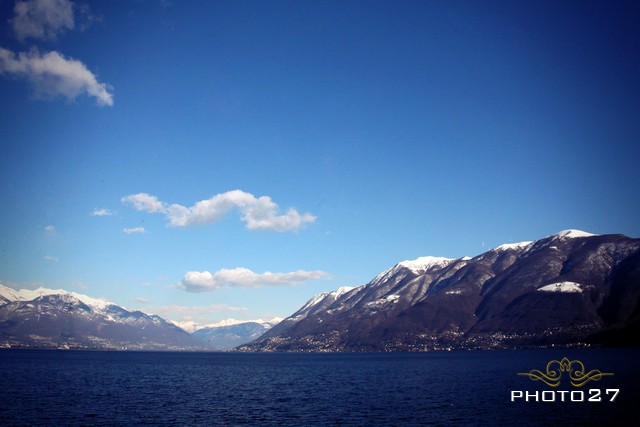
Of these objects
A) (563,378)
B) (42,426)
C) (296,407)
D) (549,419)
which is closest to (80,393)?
(42,426)

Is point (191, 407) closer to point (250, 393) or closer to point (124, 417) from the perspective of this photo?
point (124, 417)

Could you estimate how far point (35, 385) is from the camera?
111000mm

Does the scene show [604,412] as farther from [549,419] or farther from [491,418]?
[491,418]

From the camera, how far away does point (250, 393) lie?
10262 cm

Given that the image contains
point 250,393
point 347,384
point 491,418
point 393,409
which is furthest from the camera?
point 347,384

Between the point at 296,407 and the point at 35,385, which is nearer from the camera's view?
the point at 296,407

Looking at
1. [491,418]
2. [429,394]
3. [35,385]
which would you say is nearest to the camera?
[491,418]

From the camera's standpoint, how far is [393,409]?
252 feet

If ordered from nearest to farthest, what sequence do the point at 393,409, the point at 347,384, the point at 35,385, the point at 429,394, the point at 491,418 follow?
the point at 491,418, the point at 393,409, the point at 429,394, the point at 35,385, the point at 347,384

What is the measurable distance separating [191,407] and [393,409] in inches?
1396

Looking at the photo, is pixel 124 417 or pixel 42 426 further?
pixel 124 417

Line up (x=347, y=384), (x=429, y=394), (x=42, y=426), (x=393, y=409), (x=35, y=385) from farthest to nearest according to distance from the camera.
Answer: (x=347, y=384) → (x=35, y=385) → (x=429, y=394) → (x=393, y=409) → (x=42, y=426)

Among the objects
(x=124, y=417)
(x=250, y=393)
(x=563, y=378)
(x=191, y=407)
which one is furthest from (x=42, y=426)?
Answer: (x=563, y=378)

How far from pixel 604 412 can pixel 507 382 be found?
49312 millimetres
